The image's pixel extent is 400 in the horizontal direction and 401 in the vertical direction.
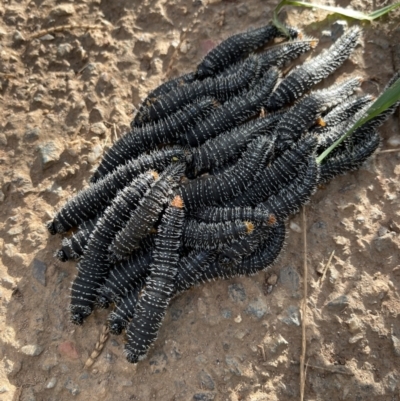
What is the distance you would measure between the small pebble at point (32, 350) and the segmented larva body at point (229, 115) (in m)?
2.55

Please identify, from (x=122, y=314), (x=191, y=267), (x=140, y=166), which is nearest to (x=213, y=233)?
(x=191, y=267)

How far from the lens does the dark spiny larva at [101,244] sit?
13.4ft

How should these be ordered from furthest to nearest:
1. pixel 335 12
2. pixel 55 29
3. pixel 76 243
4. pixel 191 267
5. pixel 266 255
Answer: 1. pixel 55 29
2. pixel 335 12
3. pixel 76 243
4. pixel 266 255
5. pixel 191 267

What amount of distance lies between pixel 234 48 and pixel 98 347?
3538mm

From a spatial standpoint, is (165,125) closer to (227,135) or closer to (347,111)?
(227,135)

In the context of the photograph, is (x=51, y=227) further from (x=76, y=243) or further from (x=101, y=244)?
(x=101, y=244)

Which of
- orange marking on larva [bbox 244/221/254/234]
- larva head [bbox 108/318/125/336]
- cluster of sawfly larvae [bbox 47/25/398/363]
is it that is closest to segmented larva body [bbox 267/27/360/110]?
cluster of sawfly larvae [bbox 47/25/398/363]

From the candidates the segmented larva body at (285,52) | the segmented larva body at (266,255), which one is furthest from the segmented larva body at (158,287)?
the segmented larva body at (285,52)

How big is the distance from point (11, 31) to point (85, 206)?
8.54 ft

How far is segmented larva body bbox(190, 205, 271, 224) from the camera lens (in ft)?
13.2

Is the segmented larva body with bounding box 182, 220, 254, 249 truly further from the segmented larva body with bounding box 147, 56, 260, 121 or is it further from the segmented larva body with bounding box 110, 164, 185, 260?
the segmented larva body with bounding box 147, 56, 260, 121

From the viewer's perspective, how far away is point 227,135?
444 centimetres

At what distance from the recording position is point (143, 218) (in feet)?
12.9

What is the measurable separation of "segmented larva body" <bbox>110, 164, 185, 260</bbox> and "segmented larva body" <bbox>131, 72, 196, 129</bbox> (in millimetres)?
1034
